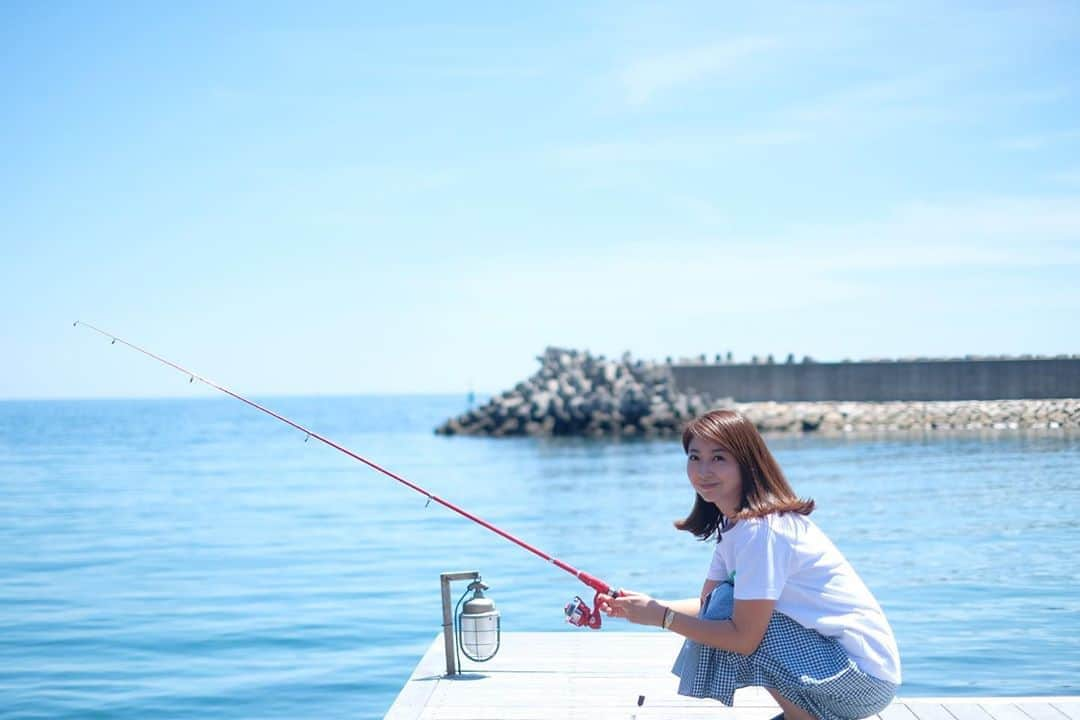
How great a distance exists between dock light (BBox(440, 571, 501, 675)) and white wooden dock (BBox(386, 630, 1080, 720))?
10cm

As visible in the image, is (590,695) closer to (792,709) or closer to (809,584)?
(792,709)

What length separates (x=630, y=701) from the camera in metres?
5.48

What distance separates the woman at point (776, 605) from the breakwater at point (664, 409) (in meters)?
32.5

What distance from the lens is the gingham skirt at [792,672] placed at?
345 cm

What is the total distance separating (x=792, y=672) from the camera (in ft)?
11.4

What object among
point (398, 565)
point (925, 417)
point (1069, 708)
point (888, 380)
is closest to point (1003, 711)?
point (1069, 708)

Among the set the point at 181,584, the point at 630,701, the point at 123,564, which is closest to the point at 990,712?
the point at 630,701

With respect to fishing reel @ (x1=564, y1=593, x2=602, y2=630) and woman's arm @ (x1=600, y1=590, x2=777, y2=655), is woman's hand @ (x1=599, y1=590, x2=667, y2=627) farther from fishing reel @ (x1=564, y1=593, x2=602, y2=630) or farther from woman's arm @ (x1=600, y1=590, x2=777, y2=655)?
fishing reel @ (x1=564, y1=593, x2=602, y2=630)

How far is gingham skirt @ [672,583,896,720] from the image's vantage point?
11.3 feet

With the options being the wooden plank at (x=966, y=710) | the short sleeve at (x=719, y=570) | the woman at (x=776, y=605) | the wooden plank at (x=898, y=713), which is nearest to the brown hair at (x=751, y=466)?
the woman at (x=776, y=605)

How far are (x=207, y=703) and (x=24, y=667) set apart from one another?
2074mm

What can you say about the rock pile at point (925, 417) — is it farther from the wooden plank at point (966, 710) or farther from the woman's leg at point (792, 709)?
the woman's leg at point (792, 709)

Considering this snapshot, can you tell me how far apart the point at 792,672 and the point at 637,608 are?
1.52 ft

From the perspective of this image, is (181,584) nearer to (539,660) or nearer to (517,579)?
(517,579)
